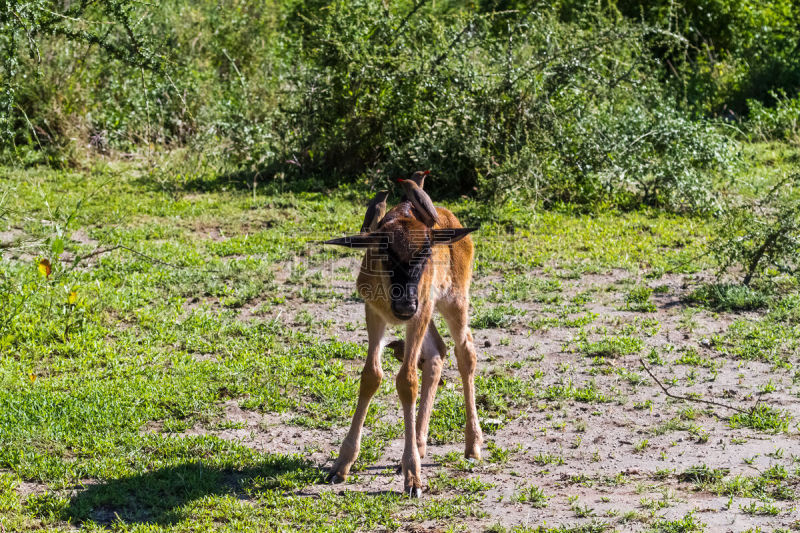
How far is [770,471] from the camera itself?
598cm

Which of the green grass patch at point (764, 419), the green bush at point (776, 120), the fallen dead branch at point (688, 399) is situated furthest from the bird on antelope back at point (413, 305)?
the green bush at point (776, 120)

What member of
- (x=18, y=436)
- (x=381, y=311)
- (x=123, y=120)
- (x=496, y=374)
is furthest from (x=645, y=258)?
(x=123, y=120)

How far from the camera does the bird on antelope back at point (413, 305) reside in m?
5.72

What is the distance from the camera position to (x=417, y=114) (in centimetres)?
1354

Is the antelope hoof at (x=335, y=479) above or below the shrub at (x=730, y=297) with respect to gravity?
below

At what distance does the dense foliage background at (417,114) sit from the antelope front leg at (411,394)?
6.49 metres

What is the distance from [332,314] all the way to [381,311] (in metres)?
3.41

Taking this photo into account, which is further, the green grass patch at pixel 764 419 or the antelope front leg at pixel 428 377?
the green grass patch at pixel 764 419

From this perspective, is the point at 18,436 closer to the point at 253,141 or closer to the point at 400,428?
the point at 400,428

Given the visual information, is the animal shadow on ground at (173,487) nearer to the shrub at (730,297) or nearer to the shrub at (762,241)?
the shrub at (730,297)

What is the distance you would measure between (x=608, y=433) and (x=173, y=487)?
10.9 feet

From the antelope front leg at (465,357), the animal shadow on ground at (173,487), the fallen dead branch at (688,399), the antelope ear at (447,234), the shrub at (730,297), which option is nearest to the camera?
the animal shadow on ground at (173,487)

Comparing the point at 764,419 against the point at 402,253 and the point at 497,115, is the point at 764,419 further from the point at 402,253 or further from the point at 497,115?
the point at 497,115

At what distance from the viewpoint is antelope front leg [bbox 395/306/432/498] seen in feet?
19.2
